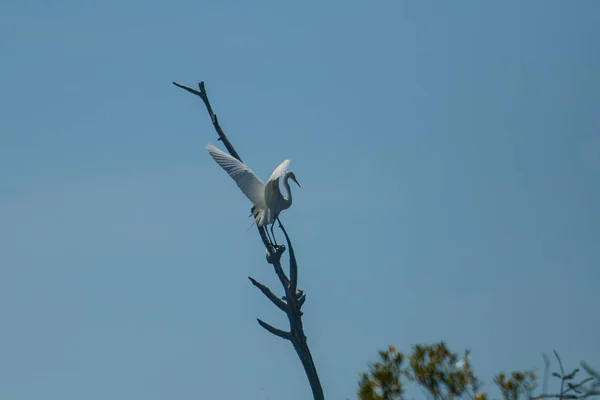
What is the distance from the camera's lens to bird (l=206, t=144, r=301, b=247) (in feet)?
40.5

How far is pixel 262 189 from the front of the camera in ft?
41.1

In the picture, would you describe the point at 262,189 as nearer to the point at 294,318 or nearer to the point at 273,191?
the point at 273,191

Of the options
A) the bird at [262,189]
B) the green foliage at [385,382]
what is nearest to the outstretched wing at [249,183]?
the bird at [262,189]

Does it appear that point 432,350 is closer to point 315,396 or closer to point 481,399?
point 481,399

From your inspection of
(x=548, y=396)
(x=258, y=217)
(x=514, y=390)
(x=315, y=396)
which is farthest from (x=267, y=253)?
(x=548, y=396)

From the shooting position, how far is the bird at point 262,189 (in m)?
12.3

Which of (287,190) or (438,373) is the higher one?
(287,190)

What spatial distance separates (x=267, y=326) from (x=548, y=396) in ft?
21.8

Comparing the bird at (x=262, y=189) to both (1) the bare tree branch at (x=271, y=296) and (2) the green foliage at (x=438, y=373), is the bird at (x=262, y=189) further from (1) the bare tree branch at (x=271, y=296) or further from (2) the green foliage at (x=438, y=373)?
(2) the green foliage at (x=438, y=373)

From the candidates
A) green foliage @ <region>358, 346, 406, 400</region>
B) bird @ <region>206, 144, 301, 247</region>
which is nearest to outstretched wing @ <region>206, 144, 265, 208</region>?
bird @ <region>206, 144, 301, 247</region>

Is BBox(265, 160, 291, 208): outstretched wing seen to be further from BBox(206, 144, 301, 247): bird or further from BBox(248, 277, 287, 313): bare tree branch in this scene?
BBox(248, 277, 287, 313): bare tree branch

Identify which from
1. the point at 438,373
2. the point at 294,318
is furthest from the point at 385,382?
the point at 294,318

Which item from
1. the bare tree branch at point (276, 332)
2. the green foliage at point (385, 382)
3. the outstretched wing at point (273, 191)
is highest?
the outstretched wing at point (273, 191)

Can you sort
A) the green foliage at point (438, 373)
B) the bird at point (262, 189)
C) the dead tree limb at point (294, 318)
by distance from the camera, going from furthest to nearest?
the bird at point (262, 189), the dead tree limb at point (294, 318), the green foliage at point (438, 373)
